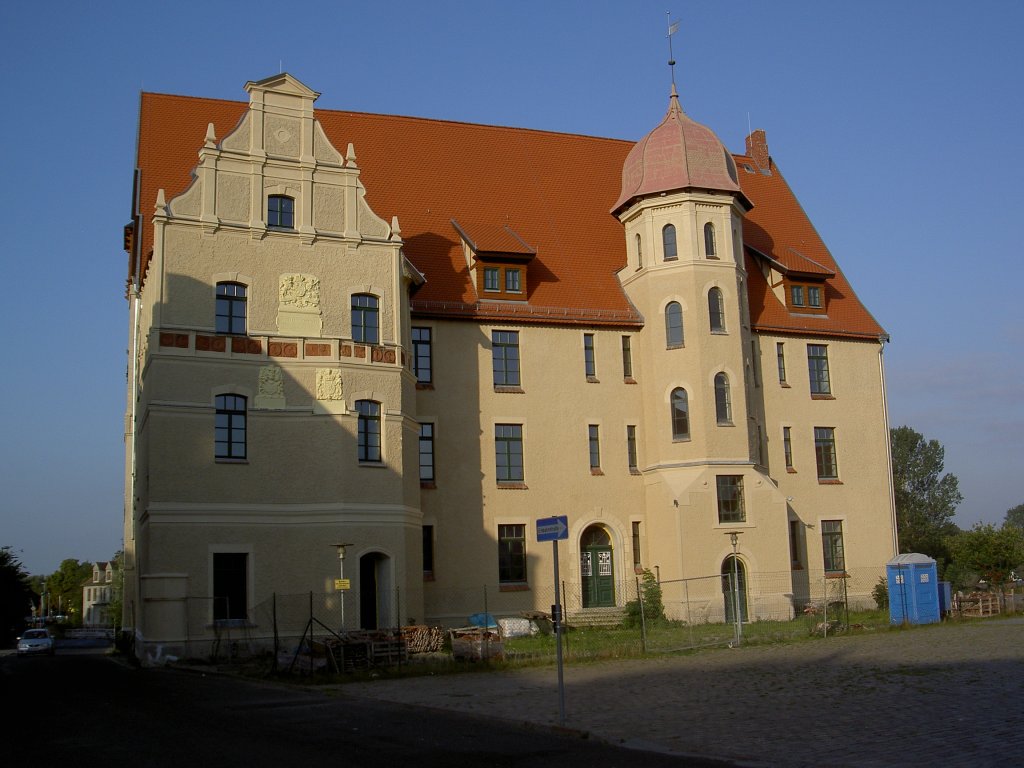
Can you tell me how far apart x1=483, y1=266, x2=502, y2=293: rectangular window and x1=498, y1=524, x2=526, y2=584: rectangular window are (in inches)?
299

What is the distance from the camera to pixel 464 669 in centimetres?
2173

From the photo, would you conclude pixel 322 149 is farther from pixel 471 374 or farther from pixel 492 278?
pixel 471 374

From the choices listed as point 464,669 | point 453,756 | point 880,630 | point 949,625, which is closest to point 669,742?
point 453,756

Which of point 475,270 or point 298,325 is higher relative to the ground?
point 475,270

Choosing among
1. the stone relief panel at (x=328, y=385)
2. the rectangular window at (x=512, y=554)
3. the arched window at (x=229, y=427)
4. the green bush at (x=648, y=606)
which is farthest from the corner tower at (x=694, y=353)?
the arched window at (x=229, y=427)

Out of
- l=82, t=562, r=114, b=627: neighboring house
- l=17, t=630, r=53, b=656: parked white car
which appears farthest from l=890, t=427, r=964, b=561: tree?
l=82, t=562, r=114, b=627: neighboring house

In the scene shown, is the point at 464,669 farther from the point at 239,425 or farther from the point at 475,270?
the point at 475,270

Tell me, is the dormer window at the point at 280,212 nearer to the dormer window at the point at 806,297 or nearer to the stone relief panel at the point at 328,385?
the stone relief panel at the point at 328,385

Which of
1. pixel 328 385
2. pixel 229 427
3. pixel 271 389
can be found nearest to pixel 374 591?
pixel 328 385

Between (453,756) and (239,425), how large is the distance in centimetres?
1842

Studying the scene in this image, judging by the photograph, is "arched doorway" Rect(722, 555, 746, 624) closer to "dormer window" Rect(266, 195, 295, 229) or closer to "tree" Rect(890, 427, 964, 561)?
"dormer window" Rect(266, 195, 295, 229)

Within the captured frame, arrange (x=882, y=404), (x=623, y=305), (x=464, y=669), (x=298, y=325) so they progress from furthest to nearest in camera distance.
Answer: (x=882, y=404) < (x=623, y=305) < (x=298, y=325) < (x=464, y=669)

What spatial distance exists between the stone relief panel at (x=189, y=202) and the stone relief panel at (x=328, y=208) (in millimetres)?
3155

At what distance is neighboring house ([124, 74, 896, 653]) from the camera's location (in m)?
27.8
